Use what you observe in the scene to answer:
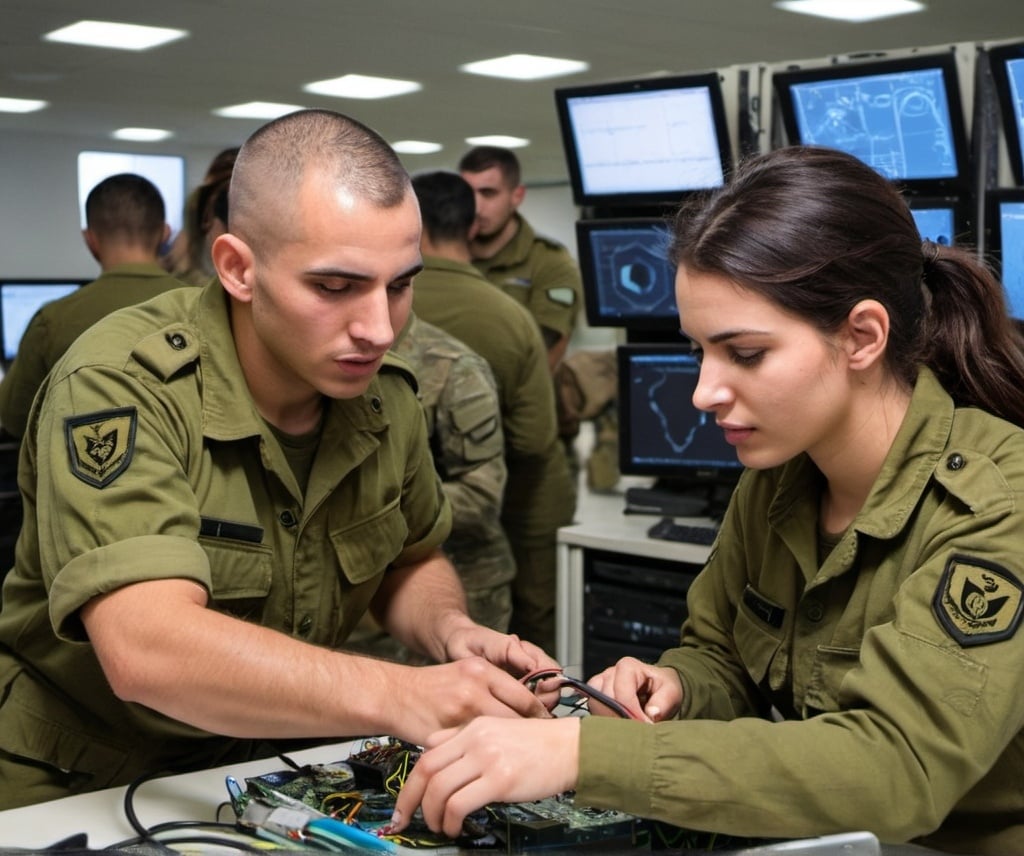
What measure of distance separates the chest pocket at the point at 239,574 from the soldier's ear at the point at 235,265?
11.6 inches

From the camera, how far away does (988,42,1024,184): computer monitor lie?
2412 millimetres

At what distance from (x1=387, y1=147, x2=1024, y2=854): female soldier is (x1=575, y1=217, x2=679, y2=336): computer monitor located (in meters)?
1.58

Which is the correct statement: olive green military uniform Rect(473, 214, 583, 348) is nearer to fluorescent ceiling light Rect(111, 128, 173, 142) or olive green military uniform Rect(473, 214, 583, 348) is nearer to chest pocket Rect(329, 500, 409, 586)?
chest pocket Rect(329, 500, 409, 586)

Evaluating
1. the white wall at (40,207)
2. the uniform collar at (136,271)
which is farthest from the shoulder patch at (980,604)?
the white wall at (40,207)

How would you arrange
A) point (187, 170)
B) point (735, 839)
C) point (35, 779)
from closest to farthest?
point (735, 839) → point (35, 779) → point (187, 170)

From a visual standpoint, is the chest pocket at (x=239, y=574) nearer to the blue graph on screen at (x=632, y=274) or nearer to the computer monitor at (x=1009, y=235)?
the computer monitor at (x=1009, y=235)

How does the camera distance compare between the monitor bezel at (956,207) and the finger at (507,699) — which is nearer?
the finger at (507,699)

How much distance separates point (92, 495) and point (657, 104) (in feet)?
6.37

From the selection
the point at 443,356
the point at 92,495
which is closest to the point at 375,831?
the point at 92,495

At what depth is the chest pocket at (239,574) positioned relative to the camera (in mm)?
1528

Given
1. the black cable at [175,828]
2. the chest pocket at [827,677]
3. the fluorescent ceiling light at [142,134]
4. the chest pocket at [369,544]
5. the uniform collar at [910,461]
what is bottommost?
the black cable at [175,828]

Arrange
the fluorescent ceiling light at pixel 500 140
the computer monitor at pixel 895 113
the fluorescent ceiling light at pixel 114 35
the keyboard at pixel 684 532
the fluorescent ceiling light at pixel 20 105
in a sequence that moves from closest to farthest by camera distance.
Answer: the computer monitor at pixel 895 113 → the keyboard at pixel 684 532 → the fluorescent ceiling light at pixel 114 35 → the fluorescent ceiling light at pixel 20 105 → the fluorescent ceiling light at pixel 500 140

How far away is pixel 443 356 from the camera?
9.19 ft

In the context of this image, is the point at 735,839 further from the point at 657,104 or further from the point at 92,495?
the point at 657,104
